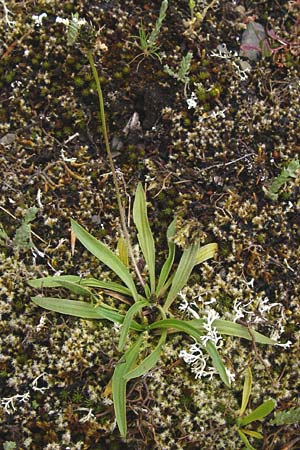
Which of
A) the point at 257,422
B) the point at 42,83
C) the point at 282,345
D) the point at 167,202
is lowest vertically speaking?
the point at 257,422

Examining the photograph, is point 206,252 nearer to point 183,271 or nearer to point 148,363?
point 183,271

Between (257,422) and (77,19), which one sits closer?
(257,422)

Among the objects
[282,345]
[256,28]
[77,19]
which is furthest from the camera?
[256,28]

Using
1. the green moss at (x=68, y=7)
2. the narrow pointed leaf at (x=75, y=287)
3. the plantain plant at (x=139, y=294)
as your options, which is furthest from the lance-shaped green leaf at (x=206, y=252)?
the green moss at (x=68, y=7)

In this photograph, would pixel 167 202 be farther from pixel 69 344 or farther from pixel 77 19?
pixel 77 19

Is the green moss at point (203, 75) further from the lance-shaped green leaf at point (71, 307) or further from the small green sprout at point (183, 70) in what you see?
the lance-shaped green leaf at point (71, 307)

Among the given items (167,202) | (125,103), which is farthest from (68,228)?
(125,103)

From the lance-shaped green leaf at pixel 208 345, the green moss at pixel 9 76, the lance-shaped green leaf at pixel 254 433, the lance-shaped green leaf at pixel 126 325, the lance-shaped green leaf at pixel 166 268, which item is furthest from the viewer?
the green moss at pixel 9 76
